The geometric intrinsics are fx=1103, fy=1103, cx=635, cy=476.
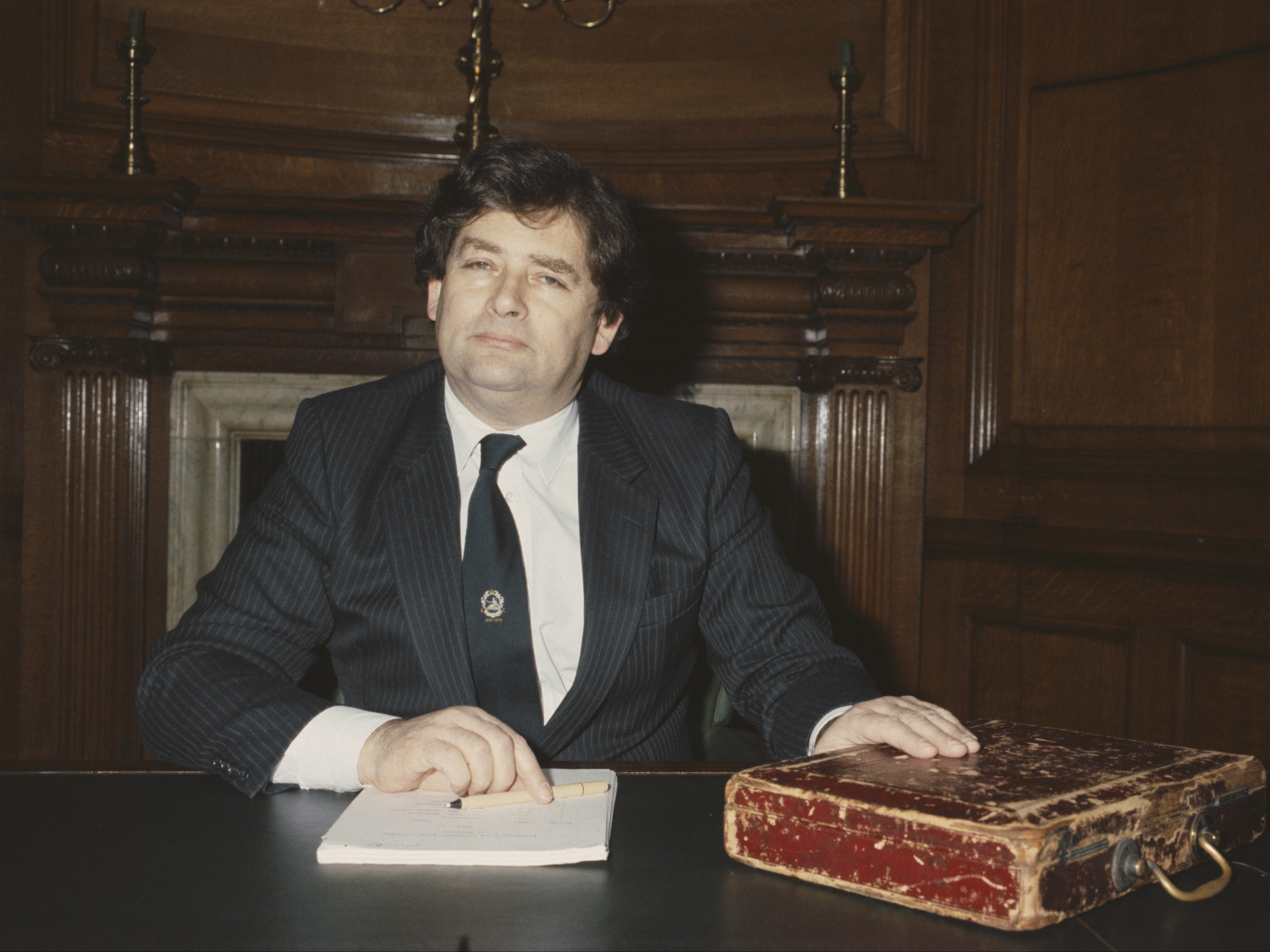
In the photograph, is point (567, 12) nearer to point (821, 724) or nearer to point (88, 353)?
point (88, 353)

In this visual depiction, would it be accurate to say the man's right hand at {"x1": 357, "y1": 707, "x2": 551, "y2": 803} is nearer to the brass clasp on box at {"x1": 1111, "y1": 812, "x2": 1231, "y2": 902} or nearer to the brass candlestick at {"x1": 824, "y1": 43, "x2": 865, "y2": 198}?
the brass clasp on box at {"x1": 1111, "y1": 812, "x2": 1231, "y2": 902}

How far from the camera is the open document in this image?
35.9 inches

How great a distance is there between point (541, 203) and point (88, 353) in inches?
64.6

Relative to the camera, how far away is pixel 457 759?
108 centimetres

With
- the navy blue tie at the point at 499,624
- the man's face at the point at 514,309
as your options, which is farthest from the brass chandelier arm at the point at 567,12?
the navy blue tie at the point at 499,624

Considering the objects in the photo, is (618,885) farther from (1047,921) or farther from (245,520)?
(245,520)

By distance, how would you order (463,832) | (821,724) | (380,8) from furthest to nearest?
(380,8)
(821,724)
(463,832)

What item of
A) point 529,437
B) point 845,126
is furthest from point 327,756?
point 845,126

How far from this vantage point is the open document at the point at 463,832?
91 cm

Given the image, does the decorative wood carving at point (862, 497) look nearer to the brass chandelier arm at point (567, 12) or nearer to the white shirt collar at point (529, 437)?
the brass chandelier arm at point (567, 12)

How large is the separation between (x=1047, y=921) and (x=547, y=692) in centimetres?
89

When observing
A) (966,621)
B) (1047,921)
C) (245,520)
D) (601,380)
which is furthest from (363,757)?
(966,621)

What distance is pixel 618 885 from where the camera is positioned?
0.88 meters

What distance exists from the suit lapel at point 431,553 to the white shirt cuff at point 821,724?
442mm
